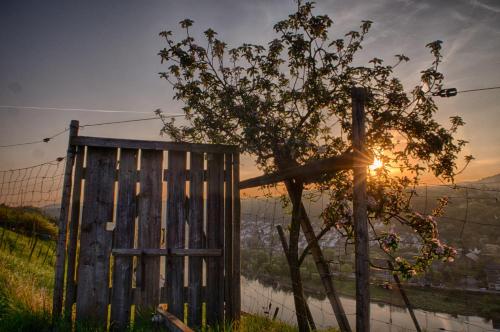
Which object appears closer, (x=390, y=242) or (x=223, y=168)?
(x=390, y=242)

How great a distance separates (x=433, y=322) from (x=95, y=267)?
3155cm

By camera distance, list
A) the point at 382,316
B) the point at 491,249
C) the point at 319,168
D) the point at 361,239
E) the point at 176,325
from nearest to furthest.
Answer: the point at 361,239, the point at 176,325, the point at 319,168, the point at 382,316, the point at 491,249

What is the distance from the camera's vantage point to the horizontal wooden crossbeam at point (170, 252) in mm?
5094

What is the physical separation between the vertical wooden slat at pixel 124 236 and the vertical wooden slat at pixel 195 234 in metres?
0.93

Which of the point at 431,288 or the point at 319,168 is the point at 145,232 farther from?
the point at 431,288

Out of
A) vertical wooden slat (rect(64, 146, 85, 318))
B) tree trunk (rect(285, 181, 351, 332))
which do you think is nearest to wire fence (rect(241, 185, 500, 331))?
tree trunk (rect(285, 181, 351, 332))

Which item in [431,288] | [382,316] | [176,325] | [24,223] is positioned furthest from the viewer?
[382,316]

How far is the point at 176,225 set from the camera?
5.41m

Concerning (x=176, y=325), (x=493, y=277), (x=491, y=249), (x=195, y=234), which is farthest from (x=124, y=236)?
(x=491, y=249)

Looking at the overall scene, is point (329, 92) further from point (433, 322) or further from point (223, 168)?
point (433, 322)

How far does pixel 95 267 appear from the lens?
5066 millimetres

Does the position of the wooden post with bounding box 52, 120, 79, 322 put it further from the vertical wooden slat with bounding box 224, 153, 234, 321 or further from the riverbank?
the riverbank

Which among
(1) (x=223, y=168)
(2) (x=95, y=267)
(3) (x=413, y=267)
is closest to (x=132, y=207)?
(2) (x=95, y=267)

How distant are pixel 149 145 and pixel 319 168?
3.00 m
